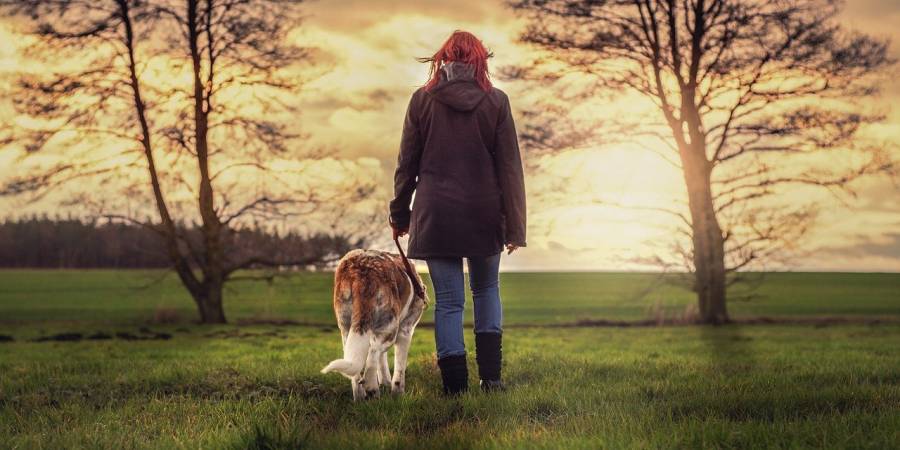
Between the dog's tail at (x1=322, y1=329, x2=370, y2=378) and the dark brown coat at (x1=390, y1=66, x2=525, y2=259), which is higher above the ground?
the dark brown coat at (x1=390, y1=66, x2=525, y2=259)

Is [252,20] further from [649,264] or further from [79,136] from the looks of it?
[649,264]

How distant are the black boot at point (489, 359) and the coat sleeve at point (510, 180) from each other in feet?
2.53

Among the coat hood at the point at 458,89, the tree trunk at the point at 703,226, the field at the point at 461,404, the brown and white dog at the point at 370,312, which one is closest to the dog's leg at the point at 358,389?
the brown and white dog at the point at 370,312

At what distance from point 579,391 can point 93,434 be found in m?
3.35

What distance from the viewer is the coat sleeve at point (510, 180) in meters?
5.80

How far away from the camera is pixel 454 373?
241 inches

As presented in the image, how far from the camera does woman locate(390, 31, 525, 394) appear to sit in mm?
5773

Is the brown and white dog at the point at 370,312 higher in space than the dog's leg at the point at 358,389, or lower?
higher

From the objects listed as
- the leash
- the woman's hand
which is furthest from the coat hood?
the leash

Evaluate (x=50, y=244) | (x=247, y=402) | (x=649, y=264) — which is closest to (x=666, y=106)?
(x=649, y=264)

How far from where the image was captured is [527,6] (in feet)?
68.9

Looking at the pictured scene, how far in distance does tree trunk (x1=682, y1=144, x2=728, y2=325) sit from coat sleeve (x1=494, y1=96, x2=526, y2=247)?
50.2ft

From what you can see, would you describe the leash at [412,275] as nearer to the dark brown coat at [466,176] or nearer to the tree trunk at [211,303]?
the dark brown coat at [466,176]

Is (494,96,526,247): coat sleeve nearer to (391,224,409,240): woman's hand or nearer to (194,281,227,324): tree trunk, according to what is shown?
(391,224,409,240): woman's hand
